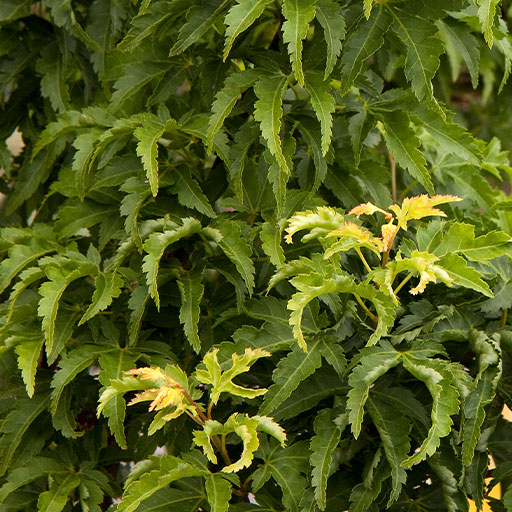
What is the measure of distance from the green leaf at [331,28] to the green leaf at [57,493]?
494mm

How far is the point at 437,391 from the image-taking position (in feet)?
2.21

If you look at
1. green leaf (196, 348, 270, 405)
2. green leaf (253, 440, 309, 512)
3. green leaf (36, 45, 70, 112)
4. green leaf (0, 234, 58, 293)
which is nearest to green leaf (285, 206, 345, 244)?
green leaf (196, 348, 270, 405)

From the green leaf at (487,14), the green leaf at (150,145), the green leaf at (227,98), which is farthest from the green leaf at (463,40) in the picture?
the green leaf at (150,145)

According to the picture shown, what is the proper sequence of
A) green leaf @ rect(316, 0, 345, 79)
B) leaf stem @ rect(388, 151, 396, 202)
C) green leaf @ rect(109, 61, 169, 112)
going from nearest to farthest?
green leaf @ rect(316, 0, 345, 79) < green leaf @ rect(109, 61, 169, 112) < leaf stem @ rect(388, 151, 396, 202)

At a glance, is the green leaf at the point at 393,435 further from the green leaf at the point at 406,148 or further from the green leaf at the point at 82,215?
the green leaf at the point at 82,215

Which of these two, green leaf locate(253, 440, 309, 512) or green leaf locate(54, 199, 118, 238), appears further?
green leaf locate(54, 199, 118, 238)

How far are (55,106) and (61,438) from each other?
0.44 meters

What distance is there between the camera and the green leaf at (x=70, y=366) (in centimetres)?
79

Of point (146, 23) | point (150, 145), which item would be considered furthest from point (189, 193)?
point (146, 23)

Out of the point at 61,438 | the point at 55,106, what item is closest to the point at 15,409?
the point at 61,438

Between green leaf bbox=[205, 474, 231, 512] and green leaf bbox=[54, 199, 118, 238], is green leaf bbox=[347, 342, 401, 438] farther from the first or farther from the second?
green leaf bbox=[54, 199, 118, 238]

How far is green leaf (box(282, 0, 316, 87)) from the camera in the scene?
2.40ft

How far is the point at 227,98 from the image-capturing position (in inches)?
31.1

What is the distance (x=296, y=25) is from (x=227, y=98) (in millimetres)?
102
